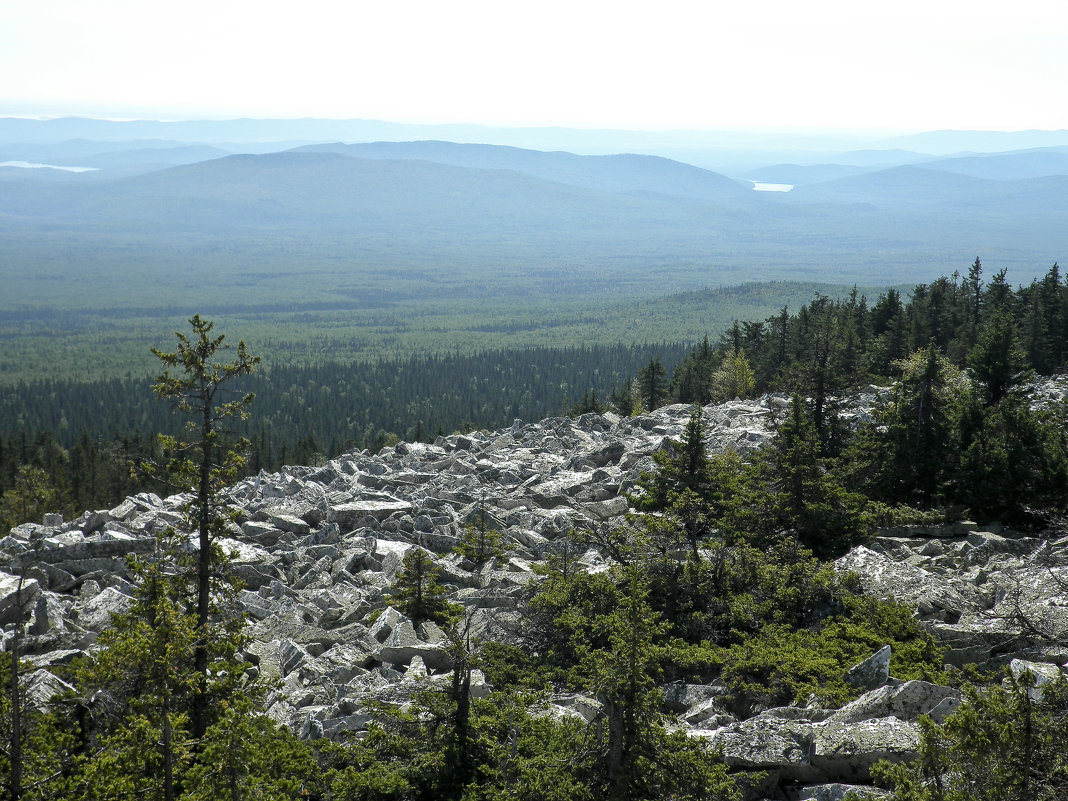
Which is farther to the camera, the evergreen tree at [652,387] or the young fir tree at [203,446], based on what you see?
the evergreen tree at [652,387]

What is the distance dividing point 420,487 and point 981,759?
97.4ft

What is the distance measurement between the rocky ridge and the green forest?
2.24 ft

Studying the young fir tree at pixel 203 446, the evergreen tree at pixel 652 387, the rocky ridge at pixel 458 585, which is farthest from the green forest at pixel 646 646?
the evergreen tree at pixel 652 387

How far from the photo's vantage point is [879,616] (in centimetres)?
1755

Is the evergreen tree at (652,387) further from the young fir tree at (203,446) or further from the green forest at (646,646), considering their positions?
the young fir tree at (203,446)

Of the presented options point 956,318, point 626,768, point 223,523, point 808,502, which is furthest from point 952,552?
point 956,318

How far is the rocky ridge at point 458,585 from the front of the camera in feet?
44.5

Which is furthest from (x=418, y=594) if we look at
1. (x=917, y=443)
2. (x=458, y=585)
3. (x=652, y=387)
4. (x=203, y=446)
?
(x=652, y=387)

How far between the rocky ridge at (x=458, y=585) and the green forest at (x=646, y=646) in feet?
2.24

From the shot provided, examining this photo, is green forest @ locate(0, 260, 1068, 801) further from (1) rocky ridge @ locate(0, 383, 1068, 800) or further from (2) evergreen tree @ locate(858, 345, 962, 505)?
(1) rocky ridge @ locate(0, 383, 1068, 800)

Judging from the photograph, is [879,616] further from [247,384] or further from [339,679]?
[247,384]

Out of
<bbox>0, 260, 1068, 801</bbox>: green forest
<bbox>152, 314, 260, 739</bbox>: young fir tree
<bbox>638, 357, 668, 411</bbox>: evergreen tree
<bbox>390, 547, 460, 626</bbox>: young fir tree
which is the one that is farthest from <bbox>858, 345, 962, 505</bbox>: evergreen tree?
<bbox>638, 357, 668, 411</bbox>: evergreen tree

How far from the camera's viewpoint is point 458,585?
83.4 ft

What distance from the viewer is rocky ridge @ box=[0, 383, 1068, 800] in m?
13.6
